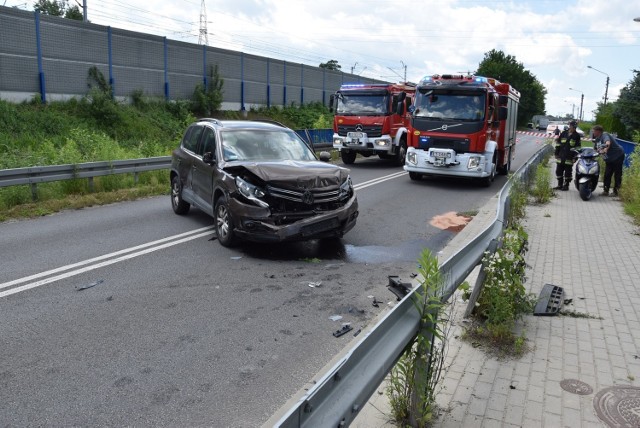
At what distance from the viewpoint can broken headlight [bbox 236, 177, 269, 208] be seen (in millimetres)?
7090

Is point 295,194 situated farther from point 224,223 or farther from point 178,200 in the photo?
point 178,200

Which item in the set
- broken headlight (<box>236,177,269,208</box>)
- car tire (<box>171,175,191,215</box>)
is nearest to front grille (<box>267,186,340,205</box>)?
broken headlight (<box>236,177,269,208</box>)

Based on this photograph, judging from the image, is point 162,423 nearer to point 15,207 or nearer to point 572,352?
point 572,352

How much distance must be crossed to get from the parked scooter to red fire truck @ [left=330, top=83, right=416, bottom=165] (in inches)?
303

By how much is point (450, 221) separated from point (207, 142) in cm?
503

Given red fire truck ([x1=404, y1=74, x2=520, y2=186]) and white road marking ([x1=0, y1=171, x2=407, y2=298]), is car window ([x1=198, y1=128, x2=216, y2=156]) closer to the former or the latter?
A: white road marking ([x1=0, y1=171, x2=407, y2=298])

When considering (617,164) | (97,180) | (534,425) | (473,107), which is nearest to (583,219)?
(617,164)

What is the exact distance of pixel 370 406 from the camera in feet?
11.1

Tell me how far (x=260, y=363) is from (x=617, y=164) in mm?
12571

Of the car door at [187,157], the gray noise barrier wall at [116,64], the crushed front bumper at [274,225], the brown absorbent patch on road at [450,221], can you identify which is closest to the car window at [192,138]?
the car door at [187,157]

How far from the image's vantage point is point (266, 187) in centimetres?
714

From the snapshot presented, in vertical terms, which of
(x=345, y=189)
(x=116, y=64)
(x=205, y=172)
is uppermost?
(x=116, y=64)

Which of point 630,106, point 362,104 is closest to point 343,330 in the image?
point 362,104

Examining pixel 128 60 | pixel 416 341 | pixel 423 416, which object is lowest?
pixel 423 416
